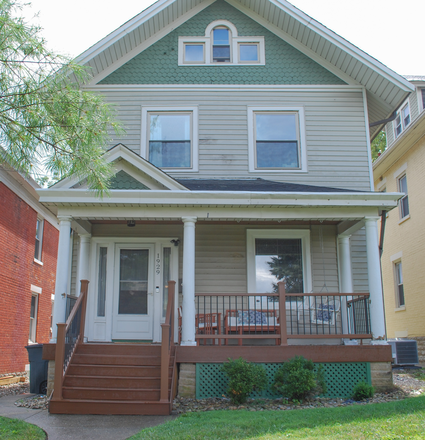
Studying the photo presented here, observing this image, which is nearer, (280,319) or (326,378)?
(326,378)

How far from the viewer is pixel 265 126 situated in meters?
10.3

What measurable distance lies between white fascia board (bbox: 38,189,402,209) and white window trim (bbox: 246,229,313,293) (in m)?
1.64

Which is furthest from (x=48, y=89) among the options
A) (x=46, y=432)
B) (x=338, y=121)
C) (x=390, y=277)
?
(x=390, y=277)

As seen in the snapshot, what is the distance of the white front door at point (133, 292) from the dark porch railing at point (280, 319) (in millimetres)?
1080

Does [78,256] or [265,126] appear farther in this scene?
[265,126]

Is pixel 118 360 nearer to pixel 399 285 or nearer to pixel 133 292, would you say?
pixel 133 292

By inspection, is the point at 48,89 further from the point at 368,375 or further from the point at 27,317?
the point at 27,317

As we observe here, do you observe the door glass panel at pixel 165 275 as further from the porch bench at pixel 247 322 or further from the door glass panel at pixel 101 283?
the porch bench at pixel 247 322

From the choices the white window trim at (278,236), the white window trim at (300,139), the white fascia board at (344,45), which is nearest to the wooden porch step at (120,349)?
the white window trim at (278,236)

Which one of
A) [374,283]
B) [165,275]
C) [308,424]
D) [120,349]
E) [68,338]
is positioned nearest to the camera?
[308,424]

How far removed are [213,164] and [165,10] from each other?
3.57 meters

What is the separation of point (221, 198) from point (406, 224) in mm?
9076

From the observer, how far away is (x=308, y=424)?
519 cm

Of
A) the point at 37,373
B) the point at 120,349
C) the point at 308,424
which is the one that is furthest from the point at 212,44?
the point at 308,424
